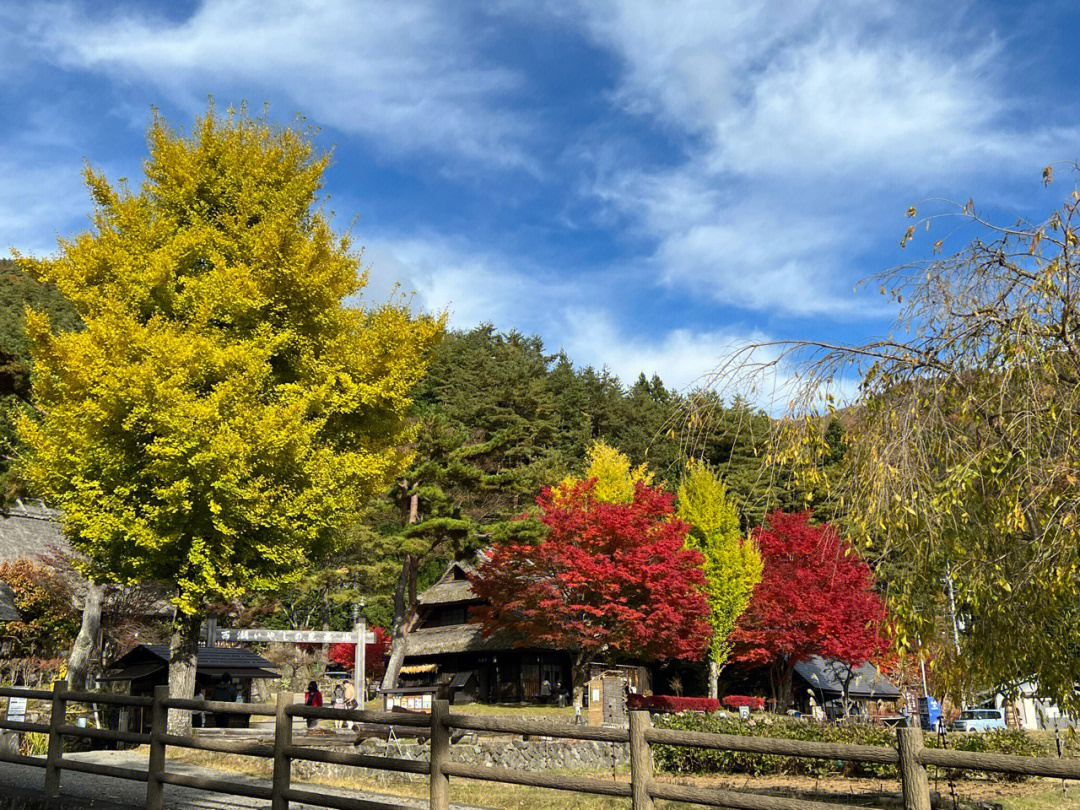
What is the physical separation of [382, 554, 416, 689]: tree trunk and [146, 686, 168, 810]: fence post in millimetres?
21976

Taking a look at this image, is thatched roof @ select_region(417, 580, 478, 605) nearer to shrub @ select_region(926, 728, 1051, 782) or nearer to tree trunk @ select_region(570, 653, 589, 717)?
tree trunk @ select_region(570, 653, 589, 717)

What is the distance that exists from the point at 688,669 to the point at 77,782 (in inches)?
1351

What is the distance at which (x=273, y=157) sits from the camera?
17.3 meters

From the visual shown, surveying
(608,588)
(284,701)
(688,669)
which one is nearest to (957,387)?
(284,701)

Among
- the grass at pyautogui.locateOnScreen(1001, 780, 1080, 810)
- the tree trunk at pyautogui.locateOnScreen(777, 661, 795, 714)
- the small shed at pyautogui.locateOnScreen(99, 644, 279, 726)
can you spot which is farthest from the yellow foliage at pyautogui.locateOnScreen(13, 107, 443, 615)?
the tree trunk at pyautogui.locateOnScreen(777, 661, 795, 714)

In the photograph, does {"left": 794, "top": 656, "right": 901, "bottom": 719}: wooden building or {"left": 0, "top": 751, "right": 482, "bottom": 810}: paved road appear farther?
{"left": 794, "top": 656, "right": 901, "bottom": 719}: wooden building

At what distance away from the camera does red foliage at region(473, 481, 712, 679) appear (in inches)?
1145

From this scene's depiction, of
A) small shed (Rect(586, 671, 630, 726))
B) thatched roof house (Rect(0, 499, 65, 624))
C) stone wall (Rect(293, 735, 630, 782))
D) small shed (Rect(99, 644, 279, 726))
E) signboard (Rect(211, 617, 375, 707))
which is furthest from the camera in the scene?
thatched roof house (Rect(0, 499, 65, 624))

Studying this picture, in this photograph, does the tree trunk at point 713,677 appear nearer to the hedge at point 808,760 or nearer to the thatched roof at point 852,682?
the thatched roof at point 852,682

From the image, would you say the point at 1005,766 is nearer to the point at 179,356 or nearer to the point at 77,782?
the point at 77,782

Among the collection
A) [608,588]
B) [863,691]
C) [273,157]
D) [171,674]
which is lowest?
[863,691]

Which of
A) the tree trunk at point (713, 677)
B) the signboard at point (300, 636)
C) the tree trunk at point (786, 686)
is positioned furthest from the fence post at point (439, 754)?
the tree trunk at point (786, 686)

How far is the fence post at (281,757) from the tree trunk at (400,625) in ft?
75.6

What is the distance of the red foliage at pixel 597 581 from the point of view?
1145 inches
